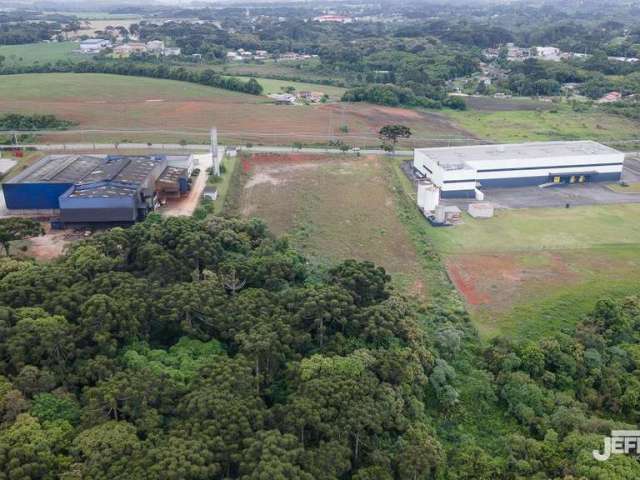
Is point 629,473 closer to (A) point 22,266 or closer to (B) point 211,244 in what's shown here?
(B) point 211,244

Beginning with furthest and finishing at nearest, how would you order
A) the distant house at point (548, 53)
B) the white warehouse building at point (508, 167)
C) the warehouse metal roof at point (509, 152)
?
the distant house at point (548, 53) < the warehouse metal roof at point (509, 152) < the white warehouse building at point (508, 167)

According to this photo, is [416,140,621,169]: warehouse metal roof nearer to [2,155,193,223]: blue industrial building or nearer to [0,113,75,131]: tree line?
[2,155,193,223]: blue industrial building

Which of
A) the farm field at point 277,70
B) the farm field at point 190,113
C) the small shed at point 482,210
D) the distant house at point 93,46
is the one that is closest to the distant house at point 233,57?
the farm field at point 277,70

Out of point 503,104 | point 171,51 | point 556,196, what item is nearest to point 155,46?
point 171,51

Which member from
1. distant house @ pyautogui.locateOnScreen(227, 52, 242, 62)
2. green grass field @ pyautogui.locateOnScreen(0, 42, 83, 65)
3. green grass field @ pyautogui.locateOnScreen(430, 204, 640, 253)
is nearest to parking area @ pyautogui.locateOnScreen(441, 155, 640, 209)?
green grass field @ pyautogui.locateOnScreen(430, 204, 640, 253)

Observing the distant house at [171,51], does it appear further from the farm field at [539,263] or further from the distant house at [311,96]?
the farm field at [539,263]

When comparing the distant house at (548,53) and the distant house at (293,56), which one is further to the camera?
the distant house at (548,53)

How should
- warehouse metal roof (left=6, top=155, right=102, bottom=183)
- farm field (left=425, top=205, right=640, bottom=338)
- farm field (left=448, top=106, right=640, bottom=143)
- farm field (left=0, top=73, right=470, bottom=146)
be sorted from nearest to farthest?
farm field (left=425, top=205, right=640, bottom=338), warehouse metal roof (left=6, top=155, right=102, bottom=183), farm field (left=0, top=73, right=470, bottom=146), farm field (left=448, top=106, right=640, bottom=143)

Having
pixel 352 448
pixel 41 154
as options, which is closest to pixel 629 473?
pixel 352 448

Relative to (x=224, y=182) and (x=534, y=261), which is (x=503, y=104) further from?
(x=534, y=261)
